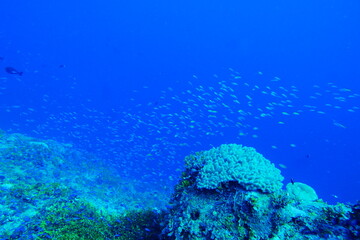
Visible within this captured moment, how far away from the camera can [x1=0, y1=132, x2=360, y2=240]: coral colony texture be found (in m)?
3.93

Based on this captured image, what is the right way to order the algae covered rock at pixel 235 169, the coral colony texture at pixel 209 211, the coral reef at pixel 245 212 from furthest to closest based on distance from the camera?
the algae covered rock at pixel 235 169 < the coral colony texture at pixel 209 211 < the coral reef at pixel 245 212

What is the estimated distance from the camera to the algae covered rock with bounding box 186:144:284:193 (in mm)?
4605

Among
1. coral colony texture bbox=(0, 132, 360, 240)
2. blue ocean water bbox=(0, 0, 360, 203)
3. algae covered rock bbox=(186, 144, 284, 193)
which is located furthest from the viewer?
blue ocean water bbox=(0, 0, 360, 203)

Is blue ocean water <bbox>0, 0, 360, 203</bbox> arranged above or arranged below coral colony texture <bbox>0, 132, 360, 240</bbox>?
above

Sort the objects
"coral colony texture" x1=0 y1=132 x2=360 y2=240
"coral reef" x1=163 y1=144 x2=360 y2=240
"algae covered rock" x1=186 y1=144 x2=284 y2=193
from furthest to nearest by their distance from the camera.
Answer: "algae covered rock" x1=186 y1=144 x2=284 y2=193
"coral colony texture" x1=0 y1=132 x2=360 y2=240
"coral reef" x1=163 y1=144 x2=360 y2=240

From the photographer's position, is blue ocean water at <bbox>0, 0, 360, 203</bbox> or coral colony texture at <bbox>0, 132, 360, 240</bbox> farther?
blue ocean water at <bbox>0, 0, 360, 203</bbox>

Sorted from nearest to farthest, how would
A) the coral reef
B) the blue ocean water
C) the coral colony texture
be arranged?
the coral reef → the coral colony texture → the blue ocean water

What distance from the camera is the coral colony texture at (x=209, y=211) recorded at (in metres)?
3.93

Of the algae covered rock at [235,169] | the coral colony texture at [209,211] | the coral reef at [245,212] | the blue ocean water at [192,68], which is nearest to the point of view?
the coral reef at [245,212]

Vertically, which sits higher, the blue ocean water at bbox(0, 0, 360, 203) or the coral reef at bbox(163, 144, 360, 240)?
the blue ocean water at bbox(0, 0, 360, 203)

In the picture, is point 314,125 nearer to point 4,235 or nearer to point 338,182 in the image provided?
point 338,182

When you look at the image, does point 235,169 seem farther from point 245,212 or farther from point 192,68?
point 192,68

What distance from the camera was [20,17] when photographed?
173375 mm

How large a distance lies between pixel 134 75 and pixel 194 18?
3048 inches
